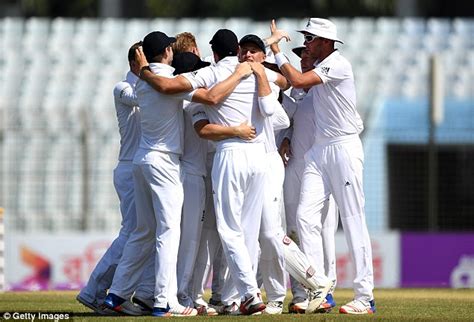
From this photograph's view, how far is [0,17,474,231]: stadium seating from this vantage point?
67.7ft

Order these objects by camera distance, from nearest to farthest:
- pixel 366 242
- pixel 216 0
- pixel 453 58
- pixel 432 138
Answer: pixel 366 242 → pixel 432 138 → pixel 453 58 → pixel 216 0

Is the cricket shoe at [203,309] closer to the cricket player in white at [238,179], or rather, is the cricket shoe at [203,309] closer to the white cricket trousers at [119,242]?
the cricket player in white at [238,179]

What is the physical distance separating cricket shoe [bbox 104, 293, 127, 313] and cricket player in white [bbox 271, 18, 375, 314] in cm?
169

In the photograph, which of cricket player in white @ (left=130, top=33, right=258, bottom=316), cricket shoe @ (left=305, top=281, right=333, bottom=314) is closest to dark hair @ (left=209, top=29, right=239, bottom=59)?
cricket player in white @ (left=130, top=33, right=258, bottom=316)

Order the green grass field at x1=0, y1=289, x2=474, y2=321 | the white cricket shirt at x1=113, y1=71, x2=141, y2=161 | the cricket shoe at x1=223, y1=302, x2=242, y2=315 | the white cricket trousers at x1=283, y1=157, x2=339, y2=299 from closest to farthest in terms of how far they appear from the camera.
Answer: the green grass field at x1=0, y1=289, x2=474, y2=321
the cricket shoe at x1=223, y1=302, x2=242, y2=315
the white cricket shirt at x1=113, y1=71, x2=141, y2=161
the white cricket trousers at x1=283, y1=157, x2=339, y2=299

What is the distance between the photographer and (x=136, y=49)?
11.3 m

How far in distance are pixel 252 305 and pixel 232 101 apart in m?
1.77

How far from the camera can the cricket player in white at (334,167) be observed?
11.4 m

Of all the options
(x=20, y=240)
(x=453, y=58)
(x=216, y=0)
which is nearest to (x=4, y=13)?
(x=216, y=0)

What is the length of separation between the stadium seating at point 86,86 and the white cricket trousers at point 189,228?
29.7 feet

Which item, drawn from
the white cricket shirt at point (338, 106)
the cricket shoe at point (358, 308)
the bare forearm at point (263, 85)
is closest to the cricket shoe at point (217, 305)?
the cricket shoe at point (358, 308)

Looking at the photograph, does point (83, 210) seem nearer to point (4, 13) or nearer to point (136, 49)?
point (136, 49)

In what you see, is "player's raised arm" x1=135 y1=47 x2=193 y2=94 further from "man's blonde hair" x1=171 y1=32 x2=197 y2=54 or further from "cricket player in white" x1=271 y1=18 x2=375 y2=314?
"cricket player in white" x1=271 y1=18 x2=375 y2=314

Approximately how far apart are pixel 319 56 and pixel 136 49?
5.62 feet
